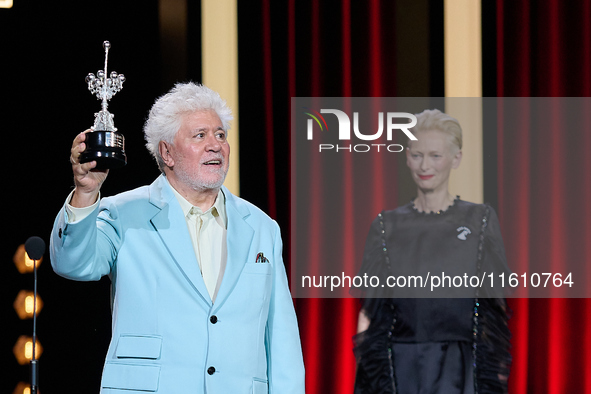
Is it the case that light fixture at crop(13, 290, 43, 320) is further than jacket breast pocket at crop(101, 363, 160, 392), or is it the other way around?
light fixture at crop(13, 290, 43, 320)

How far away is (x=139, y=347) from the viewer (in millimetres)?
1763

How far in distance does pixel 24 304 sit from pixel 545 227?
2.75m

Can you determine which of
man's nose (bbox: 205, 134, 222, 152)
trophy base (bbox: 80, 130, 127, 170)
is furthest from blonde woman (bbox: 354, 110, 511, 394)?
trophy base (bbox: 80, 130, 127, 170)

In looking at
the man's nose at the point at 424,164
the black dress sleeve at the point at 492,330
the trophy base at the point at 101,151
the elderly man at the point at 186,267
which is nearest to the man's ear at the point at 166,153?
the elderly man at the point at 186,267

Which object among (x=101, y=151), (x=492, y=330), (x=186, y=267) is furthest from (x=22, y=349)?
(x=492, y=330)

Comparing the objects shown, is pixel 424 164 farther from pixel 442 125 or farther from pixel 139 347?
pixel 139 347

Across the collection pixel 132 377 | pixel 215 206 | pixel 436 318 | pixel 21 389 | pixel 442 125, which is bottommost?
pixel 21 389

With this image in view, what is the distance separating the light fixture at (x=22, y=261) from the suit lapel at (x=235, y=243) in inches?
70.9

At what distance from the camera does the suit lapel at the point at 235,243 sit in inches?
72.6

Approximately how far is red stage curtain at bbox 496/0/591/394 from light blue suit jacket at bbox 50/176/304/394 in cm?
189

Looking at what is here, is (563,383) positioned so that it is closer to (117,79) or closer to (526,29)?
(526,29)

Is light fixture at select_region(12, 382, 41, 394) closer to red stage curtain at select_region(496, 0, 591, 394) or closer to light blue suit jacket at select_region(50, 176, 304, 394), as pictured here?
light blue suit jacket at select_region(50, 176, 304, 394)

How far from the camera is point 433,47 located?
3539 mm

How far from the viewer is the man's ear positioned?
2041 millimetres
